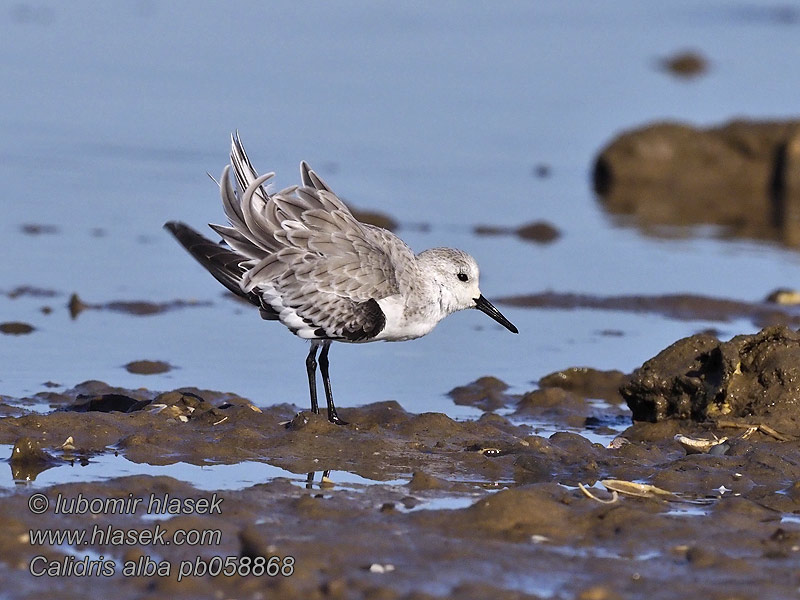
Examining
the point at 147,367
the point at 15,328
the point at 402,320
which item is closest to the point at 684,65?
the point at 15,328

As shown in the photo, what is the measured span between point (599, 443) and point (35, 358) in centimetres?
421

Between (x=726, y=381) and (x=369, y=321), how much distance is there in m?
2.32

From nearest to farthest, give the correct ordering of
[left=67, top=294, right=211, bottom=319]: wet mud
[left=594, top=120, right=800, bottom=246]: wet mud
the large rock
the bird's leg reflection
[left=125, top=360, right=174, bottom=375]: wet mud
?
the bird's leg reflection
the large rock
[left=125, top=360, right=174, bottom=375]: wet mud
[left=67, top=294, right=211, bottom=319]: wet mud
[left=594, top=120, right=800, bottom=246]: wet mud

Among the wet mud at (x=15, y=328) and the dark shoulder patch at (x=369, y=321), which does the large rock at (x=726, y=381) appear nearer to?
the dark shoulder patch at (x=369, y=321)

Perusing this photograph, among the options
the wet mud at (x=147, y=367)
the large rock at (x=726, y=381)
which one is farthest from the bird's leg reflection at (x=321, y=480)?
the wet mud at (x=147, y=367)

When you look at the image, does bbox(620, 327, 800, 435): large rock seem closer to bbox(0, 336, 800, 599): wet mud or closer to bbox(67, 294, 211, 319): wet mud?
bbox(0, 336, 800, 599): wet mud

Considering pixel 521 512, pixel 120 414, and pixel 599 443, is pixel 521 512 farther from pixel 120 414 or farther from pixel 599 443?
pixel 120 414

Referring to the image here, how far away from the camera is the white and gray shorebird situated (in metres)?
8.52

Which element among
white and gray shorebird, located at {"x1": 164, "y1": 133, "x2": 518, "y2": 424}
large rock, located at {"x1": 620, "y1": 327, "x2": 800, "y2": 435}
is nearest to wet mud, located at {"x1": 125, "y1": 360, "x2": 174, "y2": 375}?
white and gray shorebird, located at {"x1": 164, "y1": 133, "x2": 518, "y2": 424}

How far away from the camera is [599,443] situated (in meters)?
8.62

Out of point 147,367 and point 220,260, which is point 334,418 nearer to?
point 220,260

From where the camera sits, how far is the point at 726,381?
887 centimetres

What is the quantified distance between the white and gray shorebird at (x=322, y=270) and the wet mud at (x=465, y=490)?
61 centimetres

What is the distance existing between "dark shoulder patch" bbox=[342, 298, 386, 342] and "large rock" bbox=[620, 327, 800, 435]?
5.91 feet
